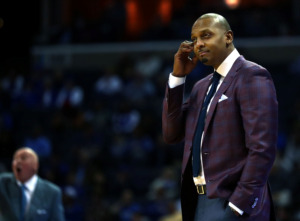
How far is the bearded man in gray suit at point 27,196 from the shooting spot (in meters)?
6.37

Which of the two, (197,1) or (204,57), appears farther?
(197,1)

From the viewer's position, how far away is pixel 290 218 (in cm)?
998

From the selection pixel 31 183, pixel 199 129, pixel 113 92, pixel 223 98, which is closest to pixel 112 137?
pixel 113 92

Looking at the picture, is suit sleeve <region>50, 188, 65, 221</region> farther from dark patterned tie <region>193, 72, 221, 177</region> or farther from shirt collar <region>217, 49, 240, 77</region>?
shirt collar <region>217, 49, 240, 77</region>

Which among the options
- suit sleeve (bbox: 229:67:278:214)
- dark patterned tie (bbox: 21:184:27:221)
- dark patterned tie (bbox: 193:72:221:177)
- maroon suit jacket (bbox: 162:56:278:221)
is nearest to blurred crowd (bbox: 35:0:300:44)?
dark patterned tie (bbox: 21:184:27:221)

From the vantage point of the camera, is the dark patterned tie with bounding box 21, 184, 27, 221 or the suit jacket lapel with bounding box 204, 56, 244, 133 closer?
the suit jacket lapel with bounding box 204, 56, 244, 133

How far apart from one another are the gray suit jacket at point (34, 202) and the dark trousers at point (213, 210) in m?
2.69

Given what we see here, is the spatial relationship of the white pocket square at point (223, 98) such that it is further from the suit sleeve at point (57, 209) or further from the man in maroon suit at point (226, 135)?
the suit sleeve at point (57, 209)

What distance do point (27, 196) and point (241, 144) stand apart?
124 inches

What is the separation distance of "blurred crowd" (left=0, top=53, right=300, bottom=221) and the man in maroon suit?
5.92 m

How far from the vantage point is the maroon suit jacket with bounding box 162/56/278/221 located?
368cm

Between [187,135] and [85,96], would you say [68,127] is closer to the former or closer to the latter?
[85,96]

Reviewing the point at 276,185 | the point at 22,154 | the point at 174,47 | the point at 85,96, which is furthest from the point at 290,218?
the point at 174,47

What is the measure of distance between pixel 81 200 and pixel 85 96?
4.34 meters
